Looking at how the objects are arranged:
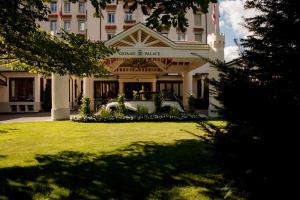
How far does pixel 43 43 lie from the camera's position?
30.0 ft

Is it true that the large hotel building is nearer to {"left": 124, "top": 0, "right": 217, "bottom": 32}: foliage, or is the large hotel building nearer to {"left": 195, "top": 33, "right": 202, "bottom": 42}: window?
{"left": 195, "top": 33, "right": 202, "bottom": 42}: window

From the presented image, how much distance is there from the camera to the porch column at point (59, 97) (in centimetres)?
2047

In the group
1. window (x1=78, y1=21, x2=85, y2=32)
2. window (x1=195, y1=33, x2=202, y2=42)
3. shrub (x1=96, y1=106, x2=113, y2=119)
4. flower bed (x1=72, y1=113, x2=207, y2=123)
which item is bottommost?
flower bed (x1=72, y1=113, x2=207, y2=123)

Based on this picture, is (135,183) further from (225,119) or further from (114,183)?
(225,119)

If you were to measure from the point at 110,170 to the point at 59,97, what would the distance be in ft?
48.5

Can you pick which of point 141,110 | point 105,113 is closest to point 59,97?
point 105,113

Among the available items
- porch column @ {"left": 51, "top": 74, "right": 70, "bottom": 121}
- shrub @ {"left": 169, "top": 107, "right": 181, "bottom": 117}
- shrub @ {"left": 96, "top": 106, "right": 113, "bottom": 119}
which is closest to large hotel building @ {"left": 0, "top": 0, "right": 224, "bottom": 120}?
porch column @ {"left": 51, "top": 74, "right": 70, "bottom": 121}

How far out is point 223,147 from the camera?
3754mm

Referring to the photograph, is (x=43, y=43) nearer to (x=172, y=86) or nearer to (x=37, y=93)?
(x=37, y=93)

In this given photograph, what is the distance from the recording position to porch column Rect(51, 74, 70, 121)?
67.2ft

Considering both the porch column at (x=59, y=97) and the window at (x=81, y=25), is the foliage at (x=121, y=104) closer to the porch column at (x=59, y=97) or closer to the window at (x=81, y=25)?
the porch column at (x=59, y=97)

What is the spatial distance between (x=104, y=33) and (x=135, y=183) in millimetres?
37880

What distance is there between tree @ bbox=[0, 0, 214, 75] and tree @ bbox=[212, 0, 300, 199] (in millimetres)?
2912

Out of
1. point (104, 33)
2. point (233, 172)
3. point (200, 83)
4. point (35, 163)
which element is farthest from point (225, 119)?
point (104, 33)
